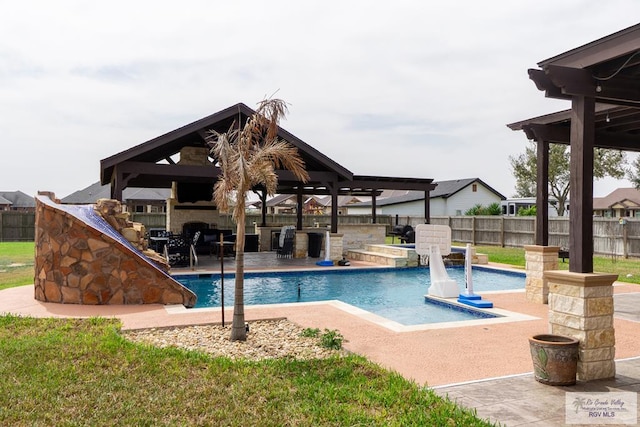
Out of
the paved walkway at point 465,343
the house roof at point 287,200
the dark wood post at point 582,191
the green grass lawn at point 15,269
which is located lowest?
the paved walkway at point 465,343

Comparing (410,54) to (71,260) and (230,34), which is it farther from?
(71,260)

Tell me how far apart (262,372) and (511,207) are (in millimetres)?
36718

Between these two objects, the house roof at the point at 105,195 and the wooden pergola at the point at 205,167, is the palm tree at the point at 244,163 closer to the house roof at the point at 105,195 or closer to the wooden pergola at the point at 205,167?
the wooden pergola at the point at 205,167

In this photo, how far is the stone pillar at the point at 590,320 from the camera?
4.60 metres

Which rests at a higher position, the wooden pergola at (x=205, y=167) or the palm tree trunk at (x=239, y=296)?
the wooden pergola at (x=205, y=167)

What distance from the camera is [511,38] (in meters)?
9.84

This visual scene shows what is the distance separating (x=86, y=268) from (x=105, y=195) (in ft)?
83.9

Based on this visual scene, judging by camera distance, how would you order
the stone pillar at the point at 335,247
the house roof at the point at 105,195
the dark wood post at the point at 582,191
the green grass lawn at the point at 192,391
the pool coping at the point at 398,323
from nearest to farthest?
the green grass lawn at the point at 192,391
the dark wood post at the point at 582,191
the pool coping at the point at 398,323
the stone pillar at the point at 335,247
the house roof at the point at 105,195

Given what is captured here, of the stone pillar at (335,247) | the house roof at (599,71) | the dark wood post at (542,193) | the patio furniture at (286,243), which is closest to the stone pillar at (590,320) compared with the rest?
the house roof at (599,71)

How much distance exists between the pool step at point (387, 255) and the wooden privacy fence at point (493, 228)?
19.2ft

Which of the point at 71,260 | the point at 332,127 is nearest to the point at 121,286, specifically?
the point at 71,260

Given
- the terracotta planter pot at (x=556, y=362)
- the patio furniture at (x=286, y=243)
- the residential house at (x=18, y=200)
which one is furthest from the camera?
the residential house at (x=18, y=200)

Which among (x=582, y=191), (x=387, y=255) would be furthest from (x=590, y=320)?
(x=387, y=255)

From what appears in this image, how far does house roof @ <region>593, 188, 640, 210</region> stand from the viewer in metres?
41.1
